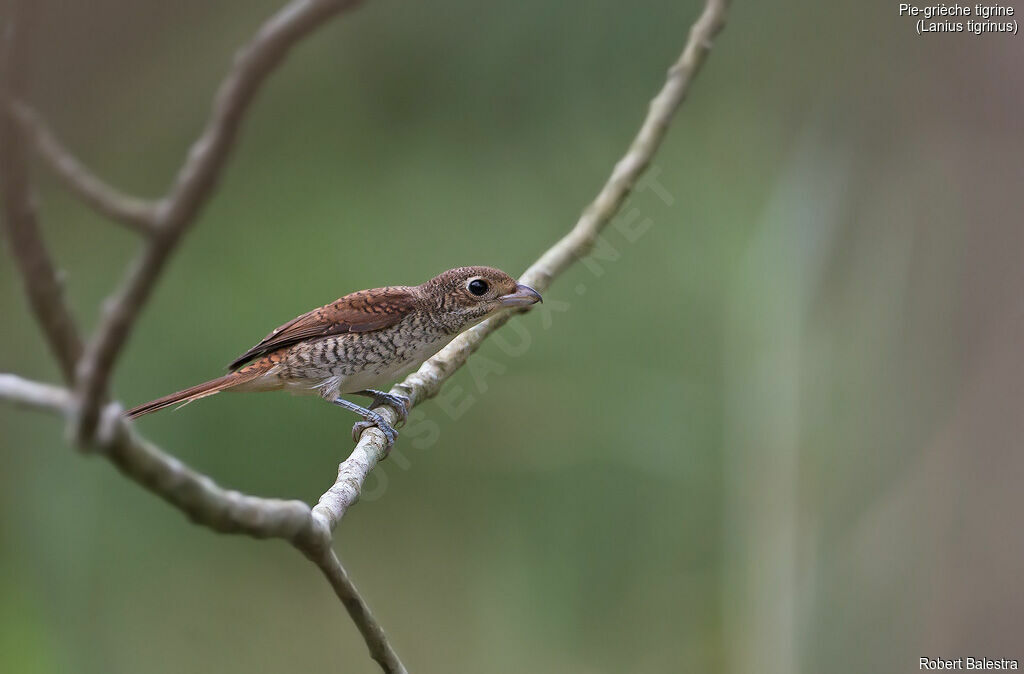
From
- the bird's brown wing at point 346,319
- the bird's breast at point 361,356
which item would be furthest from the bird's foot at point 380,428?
the bird's brown wing at point 346,319

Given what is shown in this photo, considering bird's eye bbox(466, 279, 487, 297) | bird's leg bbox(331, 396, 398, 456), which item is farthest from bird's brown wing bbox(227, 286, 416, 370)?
bird's leg bbox(331, 396, 398, 456)

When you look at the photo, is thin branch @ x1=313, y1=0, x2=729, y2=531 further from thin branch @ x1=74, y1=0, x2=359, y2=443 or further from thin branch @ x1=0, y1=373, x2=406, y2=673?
thin branch @ x1=74, y1=0, x2=359, y2=443

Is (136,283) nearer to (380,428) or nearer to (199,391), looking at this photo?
(380,428)

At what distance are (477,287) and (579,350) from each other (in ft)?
7.73

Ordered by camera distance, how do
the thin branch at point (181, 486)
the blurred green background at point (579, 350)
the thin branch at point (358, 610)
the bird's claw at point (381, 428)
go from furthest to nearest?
the blurred green background at point (579, 350) → the bird's claw at point (381, 428) → the thin branch at point (358, 610) → the thin branch at point (181, 486)

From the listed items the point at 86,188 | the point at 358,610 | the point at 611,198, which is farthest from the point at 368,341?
the point at 86,188

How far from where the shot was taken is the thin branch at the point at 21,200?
48.0 inches

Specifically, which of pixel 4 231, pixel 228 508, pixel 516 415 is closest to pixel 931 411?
pixel 516 415

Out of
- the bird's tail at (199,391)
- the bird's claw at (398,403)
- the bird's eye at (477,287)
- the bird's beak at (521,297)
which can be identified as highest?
the bird's eye at (477,287)

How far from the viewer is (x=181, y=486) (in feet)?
5.20

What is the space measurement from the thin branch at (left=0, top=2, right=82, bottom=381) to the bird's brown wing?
9.60ft

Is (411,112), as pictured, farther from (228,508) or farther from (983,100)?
(228,508)

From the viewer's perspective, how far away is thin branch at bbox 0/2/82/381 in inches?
48.0

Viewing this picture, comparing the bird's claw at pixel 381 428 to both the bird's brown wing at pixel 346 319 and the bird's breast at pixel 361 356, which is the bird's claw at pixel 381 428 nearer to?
the bird's breast at pixel 361 356
